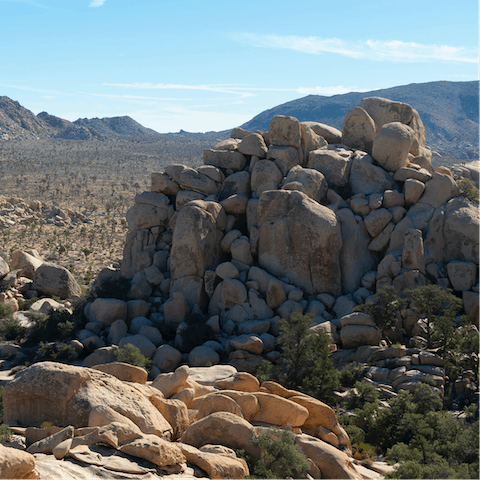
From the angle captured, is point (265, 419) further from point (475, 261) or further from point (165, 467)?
point (475, 261)

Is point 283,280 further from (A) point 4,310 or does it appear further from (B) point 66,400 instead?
(B) point 66,400

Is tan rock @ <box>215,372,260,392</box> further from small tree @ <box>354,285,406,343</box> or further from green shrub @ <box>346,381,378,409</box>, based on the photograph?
small tree @ <box>354,285,406,343</box>

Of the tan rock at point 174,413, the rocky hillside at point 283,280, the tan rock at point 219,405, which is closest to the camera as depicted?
the tan rock at point 174,413

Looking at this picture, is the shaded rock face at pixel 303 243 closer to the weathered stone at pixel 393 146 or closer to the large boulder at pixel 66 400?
the weathered stone at pixel 393 146

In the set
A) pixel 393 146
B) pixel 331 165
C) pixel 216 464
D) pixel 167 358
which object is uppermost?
pixel 393 146

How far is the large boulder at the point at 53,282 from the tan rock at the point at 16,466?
26.3 meters

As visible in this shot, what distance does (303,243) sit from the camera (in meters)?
30.3

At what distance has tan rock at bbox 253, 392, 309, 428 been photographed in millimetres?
15977

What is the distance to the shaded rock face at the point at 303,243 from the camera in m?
30.2

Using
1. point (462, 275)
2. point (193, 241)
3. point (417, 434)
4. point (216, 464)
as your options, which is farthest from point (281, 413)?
point (462, 275)

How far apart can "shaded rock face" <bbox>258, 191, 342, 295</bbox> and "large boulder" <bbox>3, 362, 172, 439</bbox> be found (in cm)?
1696

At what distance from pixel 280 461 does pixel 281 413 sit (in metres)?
3.38

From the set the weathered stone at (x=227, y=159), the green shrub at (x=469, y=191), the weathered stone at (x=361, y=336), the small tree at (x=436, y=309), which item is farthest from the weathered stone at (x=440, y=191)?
the weathered stone at (x=227, y=159)

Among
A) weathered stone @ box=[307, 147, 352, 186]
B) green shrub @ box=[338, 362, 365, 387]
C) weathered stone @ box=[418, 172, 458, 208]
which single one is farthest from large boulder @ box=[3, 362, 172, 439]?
weathered stone @ box=[418, 172, 458, 208]
